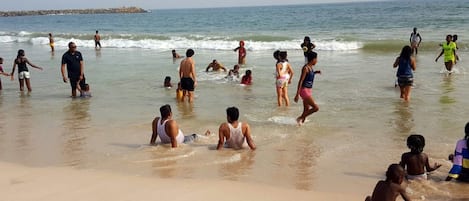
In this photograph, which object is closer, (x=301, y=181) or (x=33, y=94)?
(x=301, y=181)

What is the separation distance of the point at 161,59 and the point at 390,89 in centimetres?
1233

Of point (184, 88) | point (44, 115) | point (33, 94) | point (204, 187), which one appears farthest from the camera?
point (33, 94)

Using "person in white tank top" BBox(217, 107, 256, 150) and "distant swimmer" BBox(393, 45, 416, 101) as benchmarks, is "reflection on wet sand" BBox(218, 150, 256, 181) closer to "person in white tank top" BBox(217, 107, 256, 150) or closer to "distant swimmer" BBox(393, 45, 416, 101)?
"person in white tank top" BBox(217, 107, 256, 150)

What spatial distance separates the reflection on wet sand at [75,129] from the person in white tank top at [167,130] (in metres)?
1.16

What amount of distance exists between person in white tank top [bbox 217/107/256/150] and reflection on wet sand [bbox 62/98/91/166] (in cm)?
206

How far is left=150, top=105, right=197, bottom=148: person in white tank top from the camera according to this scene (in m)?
7.43

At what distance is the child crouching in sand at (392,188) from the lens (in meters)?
4.43

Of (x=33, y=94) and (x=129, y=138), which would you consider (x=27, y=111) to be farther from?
(x=129, y=138)

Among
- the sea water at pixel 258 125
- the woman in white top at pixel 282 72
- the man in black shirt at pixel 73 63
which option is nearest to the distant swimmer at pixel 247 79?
the sea water at pixel 258 125

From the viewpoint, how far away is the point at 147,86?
555 inches

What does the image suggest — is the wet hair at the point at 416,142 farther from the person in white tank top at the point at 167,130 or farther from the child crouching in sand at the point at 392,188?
the person in white tank top at the point at 167,130

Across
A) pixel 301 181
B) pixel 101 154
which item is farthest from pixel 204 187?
pixel 101 154

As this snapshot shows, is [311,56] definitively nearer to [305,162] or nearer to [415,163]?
[305,162]

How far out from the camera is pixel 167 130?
745 cm
